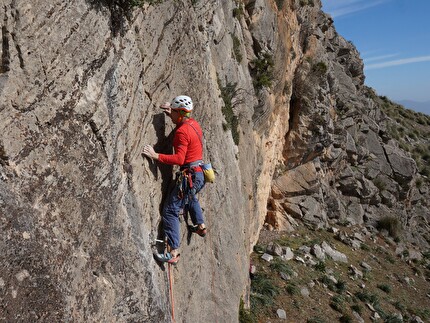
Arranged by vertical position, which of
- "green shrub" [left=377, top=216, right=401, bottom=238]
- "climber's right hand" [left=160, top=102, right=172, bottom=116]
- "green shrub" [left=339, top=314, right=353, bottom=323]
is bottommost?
"green shrub" [left=339, top=314, right=353, bottom=323]

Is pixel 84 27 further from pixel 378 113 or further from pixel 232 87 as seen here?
pixel 378 113

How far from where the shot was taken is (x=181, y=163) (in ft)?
22.9

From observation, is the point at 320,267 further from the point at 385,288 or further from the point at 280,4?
the point at 280,4

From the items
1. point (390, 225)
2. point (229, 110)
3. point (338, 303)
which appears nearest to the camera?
point (229, 110)

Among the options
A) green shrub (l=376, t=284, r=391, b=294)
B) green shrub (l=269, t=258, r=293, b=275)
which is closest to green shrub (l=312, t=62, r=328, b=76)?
green shrub (l=269, t=258, r=293, b=275)

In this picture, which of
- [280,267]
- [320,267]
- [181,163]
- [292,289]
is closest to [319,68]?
[320,267]

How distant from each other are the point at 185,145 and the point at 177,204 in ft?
3.60

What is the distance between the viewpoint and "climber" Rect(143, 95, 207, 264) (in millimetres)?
6883

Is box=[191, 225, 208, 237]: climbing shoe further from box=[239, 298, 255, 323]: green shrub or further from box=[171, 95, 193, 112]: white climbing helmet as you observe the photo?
box=[239, 298, 255, 323]: green shrub

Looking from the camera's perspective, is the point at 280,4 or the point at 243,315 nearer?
the point at 243,315

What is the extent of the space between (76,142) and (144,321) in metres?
2.86

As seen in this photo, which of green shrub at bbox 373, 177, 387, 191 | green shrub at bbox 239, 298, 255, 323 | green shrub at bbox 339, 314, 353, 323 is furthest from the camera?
green shrub at bbox 373, 177, 387, 191

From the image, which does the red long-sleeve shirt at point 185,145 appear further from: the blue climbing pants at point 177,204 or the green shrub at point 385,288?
the green shrub at point 385,288

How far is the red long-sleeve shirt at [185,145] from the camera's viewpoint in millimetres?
6843
